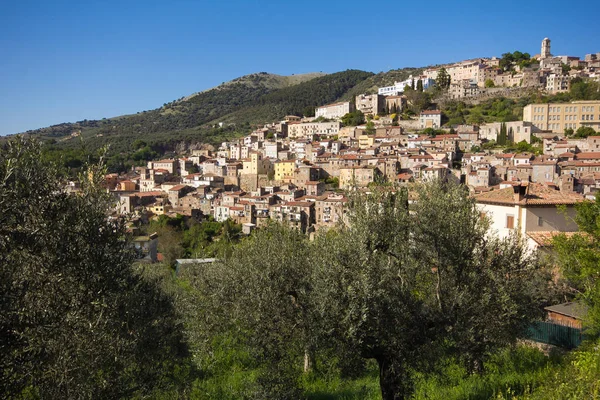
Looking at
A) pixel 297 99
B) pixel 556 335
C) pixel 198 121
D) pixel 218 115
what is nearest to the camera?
pixel 556 335

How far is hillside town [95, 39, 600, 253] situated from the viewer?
2170 inches

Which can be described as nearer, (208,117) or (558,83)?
(558,83)

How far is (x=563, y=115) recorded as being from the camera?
75750mm

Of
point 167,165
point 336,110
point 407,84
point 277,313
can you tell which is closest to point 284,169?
point 167,165

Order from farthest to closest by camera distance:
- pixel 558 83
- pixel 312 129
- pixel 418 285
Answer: pixel 312 129
pixel 558 83
pixel 418 285

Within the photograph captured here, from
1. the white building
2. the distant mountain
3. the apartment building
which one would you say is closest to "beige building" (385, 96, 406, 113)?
the apartment building

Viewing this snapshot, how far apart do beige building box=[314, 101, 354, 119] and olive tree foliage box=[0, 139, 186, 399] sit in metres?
99.5

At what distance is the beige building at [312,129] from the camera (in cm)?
9562

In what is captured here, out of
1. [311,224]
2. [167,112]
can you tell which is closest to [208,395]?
[311,224]

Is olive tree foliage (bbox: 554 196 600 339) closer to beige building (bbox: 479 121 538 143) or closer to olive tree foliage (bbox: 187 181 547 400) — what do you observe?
olive tree foliage (bbox: 187 181 547 400)

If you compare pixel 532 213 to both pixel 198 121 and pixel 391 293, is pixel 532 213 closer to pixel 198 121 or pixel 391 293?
pixel 391 293

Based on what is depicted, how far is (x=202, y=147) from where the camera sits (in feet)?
345

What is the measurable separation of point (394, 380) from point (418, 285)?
2164 mm

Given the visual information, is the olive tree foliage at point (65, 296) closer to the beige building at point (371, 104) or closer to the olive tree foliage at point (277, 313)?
the olive tree foliage at point (277, 313)
